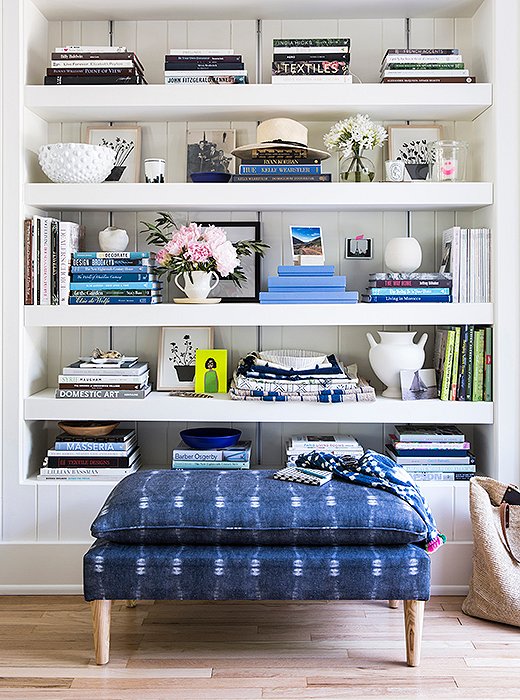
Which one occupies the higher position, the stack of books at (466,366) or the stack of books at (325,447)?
the stack of books at (466,366)

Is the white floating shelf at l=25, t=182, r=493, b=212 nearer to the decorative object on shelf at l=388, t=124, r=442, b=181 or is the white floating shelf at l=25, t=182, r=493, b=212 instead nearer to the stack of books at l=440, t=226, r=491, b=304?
the stack of books at l=440, t=226, r=491, b=304

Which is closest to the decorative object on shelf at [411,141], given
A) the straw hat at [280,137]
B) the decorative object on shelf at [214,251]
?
the straw hat at [280,137]

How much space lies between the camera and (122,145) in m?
3.64

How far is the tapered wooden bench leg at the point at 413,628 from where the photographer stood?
8.71 ft

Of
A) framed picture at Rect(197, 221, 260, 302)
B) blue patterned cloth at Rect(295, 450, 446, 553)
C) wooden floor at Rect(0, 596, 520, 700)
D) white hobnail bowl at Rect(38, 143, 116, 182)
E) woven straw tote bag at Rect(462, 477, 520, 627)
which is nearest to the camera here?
wooden floor at Rect(0, 596, 520, 700)

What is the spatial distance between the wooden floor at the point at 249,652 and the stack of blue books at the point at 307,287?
1.13 metres

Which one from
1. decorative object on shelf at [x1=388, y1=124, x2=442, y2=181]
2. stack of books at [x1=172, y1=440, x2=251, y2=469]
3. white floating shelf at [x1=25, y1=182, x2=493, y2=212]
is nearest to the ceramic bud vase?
white floating shelf at [x1=25, y1=182, x2=493, y2=212]

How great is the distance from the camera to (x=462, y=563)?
333 centimetres

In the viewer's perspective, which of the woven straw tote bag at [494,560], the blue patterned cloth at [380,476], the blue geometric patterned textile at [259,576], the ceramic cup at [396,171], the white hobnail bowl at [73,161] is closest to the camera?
the blue geometric patterned textile at [259,576]

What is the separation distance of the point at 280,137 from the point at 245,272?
58 centimetres

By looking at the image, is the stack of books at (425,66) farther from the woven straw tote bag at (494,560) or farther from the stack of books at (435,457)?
the woven straw tote bag at (494,560)

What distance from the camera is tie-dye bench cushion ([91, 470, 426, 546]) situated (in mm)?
2662

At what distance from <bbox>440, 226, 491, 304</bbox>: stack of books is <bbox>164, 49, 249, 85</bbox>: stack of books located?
1045 millimetres

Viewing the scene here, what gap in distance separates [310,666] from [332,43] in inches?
88.9
